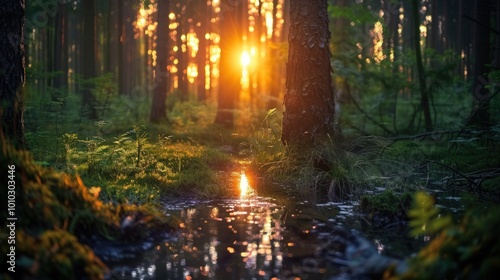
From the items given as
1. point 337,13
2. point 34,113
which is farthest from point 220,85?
point 34,113

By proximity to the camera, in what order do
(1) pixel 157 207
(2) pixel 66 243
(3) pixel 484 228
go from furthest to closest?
(1) pixel 157 207 → (2) pixel 66 243 → (3) pixel 484 228

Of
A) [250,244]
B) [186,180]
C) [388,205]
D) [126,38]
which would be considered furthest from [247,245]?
[126,38]

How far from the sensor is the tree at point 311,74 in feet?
24.6

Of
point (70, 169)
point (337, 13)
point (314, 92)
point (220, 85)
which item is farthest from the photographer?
point (220, 85)

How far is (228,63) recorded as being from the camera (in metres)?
15.4

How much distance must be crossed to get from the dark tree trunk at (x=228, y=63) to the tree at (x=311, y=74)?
26.2ft

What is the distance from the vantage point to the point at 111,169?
669cm

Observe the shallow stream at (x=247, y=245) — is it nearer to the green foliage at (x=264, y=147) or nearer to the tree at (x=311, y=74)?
the tree at (x=311, y=74)

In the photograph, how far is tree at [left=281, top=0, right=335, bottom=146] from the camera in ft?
24.6

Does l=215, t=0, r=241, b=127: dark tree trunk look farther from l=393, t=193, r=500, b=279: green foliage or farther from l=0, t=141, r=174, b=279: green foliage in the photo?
l=393, t=193, r=500, b=279: green foliage

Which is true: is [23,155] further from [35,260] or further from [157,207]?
[157,207]

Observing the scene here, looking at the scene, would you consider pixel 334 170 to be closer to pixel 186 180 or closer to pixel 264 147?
pixel 264 147

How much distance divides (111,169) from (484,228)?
557 cm

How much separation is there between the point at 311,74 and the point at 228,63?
8.27 metres
